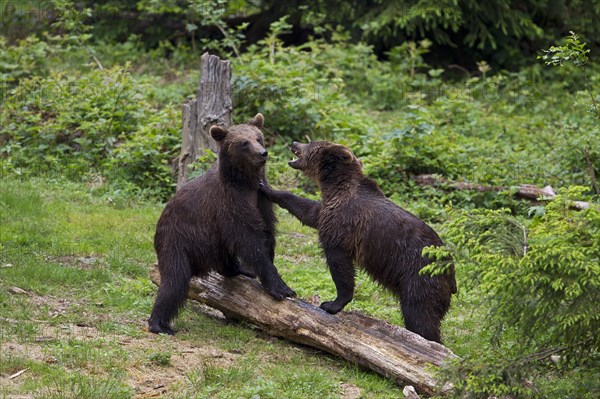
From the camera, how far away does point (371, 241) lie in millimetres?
8086

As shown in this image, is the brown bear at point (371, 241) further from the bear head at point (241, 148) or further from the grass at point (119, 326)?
the grass at point (119, 326)

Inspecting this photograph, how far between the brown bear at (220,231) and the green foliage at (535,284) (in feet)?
7.47

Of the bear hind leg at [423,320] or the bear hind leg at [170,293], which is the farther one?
the bear hind leg at [170,293]

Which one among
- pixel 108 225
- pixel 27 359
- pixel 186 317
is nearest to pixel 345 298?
pixel 186 317

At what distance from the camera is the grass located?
269 inches

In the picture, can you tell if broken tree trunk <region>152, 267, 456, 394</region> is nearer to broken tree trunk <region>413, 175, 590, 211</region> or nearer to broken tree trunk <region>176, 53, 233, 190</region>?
broken tree trunk <region>176, 53, 233, 190</region>

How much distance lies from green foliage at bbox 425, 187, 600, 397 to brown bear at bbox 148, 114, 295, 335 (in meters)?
2.28

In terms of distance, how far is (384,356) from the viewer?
736 centimetres

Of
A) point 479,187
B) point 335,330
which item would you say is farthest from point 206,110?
point 335,330

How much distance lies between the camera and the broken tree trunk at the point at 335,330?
7172 millimetres

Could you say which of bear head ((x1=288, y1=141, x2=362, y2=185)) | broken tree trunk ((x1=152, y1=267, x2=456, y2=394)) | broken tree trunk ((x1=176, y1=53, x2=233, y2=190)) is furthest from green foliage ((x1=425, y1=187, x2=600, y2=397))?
broken tree trunk ((x1=176, y1=53, x2=233, y2=190))

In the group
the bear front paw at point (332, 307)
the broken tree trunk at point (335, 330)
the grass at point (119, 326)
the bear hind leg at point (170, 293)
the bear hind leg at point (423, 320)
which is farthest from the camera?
the bear hind leg at point (170, 293)

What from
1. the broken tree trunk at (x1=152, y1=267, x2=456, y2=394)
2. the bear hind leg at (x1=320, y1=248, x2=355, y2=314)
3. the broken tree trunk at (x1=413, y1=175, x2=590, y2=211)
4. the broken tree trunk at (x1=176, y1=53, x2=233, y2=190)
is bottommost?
the broken tree trunk at (x1=152, y1=267, x2=456, y2=394)

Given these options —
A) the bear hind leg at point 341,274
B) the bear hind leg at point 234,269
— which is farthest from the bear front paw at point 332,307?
the bear hind leg at point 234,269
